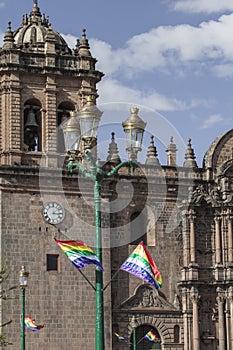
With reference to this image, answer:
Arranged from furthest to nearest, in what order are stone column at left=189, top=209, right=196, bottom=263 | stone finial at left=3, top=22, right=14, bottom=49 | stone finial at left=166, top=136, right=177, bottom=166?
1. stone finial at left=166, top=136, right=177, bottom=166
2. stone column at left=189, top=209, right=196, bottom=263
3. stone finial at left=3, top=22, right=14, bottom=49

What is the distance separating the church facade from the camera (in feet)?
142

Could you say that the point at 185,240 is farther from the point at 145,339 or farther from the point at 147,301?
the point at 145,339

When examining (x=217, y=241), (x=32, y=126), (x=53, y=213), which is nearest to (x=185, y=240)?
(x=217, y=241)

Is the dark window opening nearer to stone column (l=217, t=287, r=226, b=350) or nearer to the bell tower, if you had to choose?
the bell tower

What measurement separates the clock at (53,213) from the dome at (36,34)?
8139 mm

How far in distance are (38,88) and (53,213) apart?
6443 millimetres

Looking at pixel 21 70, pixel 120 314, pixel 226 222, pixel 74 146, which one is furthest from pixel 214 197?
pixel 74 146

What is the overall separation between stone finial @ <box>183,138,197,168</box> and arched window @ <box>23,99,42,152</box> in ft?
26.1

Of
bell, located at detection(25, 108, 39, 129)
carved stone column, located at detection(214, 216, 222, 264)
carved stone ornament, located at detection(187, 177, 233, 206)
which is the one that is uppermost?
bell, located at detection(25, 108, 39, 129)

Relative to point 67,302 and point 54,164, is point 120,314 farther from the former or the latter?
point 54,164

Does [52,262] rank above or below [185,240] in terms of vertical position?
below

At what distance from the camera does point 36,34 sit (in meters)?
46.9

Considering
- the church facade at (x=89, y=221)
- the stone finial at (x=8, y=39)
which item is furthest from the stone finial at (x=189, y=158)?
the stone finial at (x=8, y=39)

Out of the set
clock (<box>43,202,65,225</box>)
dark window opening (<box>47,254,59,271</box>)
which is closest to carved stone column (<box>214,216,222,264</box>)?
clock (<box>43,202,65,225</box>)
